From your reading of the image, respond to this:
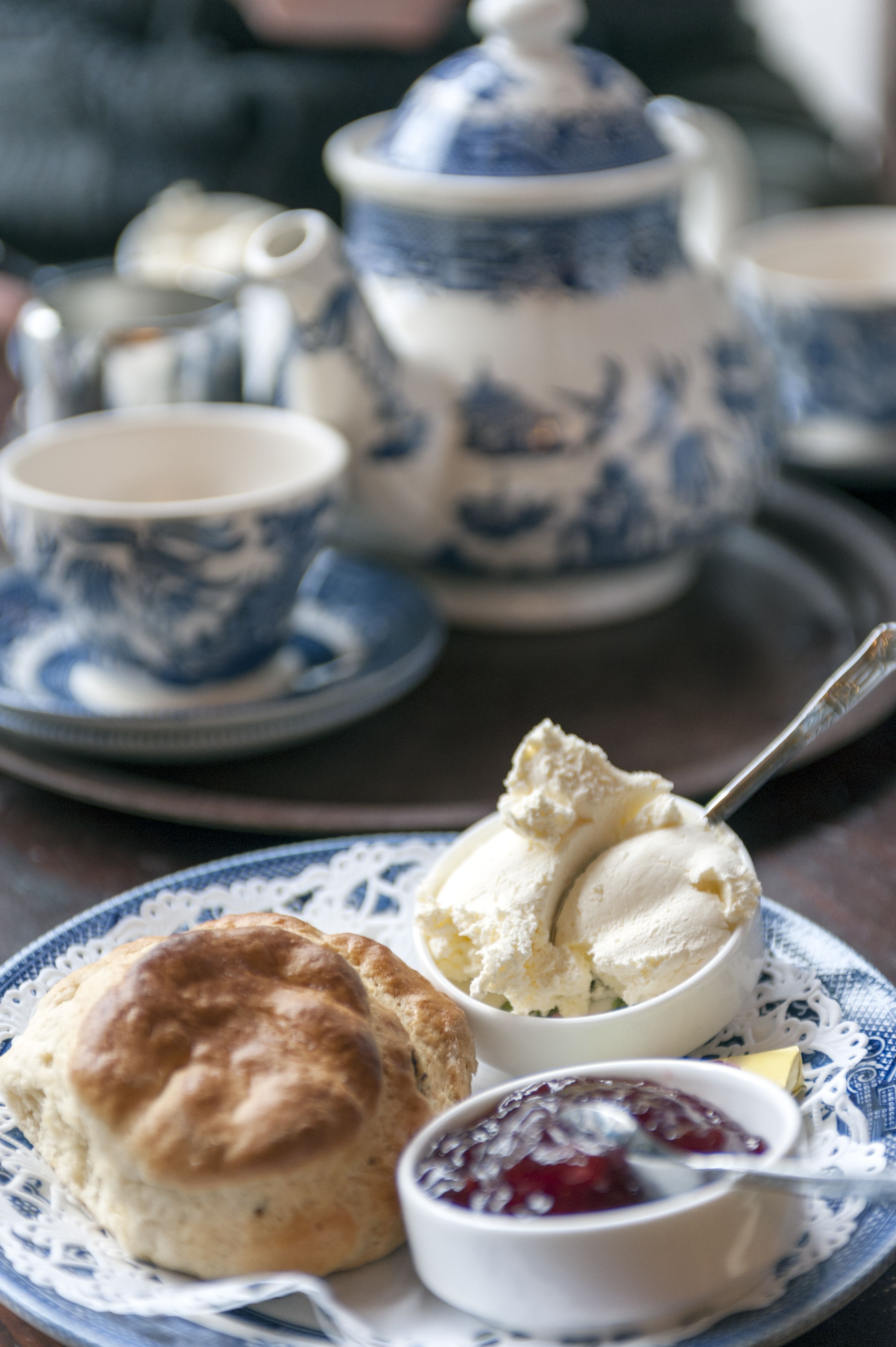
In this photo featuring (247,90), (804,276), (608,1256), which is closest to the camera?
(608,1256)

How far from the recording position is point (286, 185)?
2.46 meters

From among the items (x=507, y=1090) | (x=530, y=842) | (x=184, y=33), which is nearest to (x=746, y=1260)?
(x=507, y=1090)

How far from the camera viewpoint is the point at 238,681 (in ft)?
3.17

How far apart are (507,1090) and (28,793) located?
469mm

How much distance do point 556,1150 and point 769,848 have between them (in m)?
0.36

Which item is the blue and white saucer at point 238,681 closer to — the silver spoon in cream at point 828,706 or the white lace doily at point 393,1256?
the white lace doily at point 393,1256

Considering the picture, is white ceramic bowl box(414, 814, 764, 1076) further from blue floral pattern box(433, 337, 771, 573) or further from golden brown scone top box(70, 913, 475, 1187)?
blue floral pattern box(433, 337, 771, 573)

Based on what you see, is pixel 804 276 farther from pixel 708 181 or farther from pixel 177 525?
pixel 177 525

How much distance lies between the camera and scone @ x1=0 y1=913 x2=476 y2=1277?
48cm

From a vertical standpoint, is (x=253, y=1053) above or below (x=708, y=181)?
below

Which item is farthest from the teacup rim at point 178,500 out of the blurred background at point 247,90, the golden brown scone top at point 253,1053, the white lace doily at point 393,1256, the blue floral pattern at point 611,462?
the blurred background at point 247,90

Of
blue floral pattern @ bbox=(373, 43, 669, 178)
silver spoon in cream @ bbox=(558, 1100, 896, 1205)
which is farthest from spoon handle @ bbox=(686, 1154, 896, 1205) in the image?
blue floral pattern @ bbox=(373, 43, 669, 178)

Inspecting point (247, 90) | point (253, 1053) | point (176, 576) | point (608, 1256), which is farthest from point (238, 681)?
point (247, 90)

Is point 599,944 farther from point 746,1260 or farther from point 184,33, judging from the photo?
point 184,33
